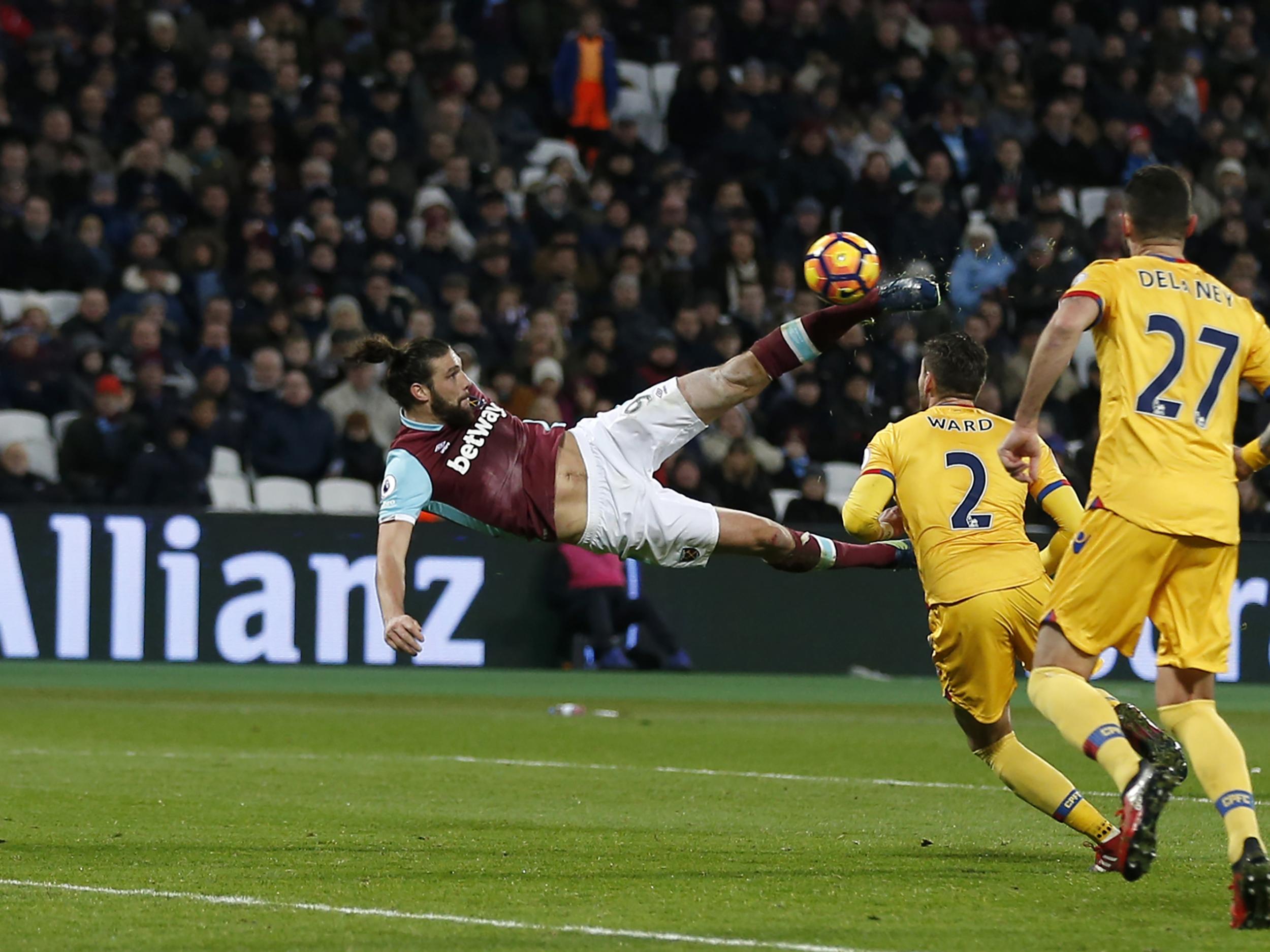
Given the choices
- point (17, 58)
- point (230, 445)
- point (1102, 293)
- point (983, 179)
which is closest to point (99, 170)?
point (17, 58)

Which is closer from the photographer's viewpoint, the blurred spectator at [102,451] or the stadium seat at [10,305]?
the blurred spectator at [102,451]

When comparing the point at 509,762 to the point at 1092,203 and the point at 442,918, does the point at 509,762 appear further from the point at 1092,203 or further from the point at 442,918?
the point at 1092,203

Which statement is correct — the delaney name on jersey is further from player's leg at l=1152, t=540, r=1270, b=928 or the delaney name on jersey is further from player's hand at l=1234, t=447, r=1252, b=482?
player's leg at l=1152, t=540, r=1270, b=928

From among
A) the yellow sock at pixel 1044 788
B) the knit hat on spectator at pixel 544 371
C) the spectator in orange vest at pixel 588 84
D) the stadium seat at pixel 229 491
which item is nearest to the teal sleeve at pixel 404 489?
the yellow sock at pixel 1044 788

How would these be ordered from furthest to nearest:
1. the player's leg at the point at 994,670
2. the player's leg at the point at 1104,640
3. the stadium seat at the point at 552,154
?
the stadium seat at the point at 552,154 → the player's leg at the point at 994,670 → the player's leg at the point at 1104,640

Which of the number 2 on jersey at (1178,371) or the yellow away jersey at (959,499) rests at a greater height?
the number 2 on jersey at (1178,371)

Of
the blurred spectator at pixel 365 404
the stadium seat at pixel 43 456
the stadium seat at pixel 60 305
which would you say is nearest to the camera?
the stadium seat at pixel 43 456

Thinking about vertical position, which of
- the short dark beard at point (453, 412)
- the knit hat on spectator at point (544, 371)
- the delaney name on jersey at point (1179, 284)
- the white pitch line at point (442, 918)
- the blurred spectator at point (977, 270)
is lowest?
the white pitch line at point (442, 918)

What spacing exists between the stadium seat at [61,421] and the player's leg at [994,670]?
10.8 m

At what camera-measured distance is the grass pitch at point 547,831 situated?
18.7 ft

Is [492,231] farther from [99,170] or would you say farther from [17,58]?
[17,58]

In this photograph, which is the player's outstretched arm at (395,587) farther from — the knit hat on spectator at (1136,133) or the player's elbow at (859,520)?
the knit hat on spectator at (1136,133)

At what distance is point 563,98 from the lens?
816 inches

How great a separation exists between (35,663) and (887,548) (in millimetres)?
9544
